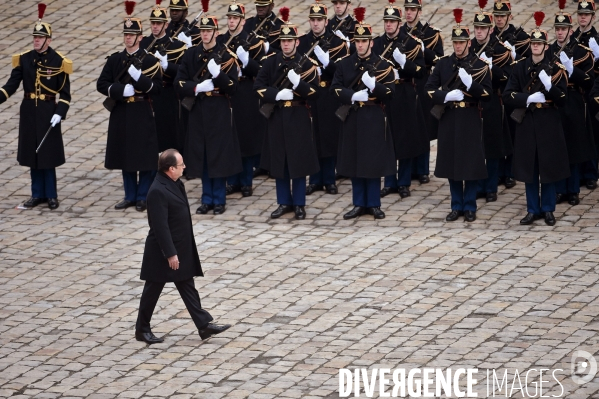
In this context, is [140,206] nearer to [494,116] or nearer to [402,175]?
[402,175]

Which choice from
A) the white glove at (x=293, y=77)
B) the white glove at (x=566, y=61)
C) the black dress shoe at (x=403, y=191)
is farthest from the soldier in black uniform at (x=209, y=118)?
the white glove at (x=566, y=61)

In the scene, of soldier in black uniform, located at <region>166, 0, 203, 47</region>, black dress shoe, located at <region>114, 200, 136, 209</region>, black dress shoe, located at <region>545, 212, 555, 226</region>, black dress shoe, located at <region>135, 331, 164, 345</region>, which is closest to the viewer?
black dress shoe, located at <region>135, 331, 164, 345</region>

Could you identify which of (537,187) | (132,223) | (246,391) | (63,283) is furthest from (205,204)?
(246,391)

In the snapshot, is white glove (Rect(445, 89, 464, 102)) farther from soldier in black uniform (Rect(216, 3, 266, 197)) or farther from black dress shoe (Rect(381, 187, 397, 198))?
soldier in black uniform (Rect(216, 3, 266, 197))

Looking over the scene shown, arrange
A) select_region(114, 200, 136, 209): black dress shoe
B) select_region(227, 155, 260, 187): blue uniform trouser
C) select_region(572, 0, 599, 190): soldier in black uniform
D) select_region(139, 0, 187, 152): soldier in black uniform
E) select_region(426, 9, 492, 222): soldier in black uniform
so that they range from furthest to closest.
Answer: select_region(227, 155, 260, 187): blue uniform trouser
select_region(139, 0, 187, 152): soldier in black uniform
select_region(114, 200, 136, 209): black dress shoe
select_region(572, 0, 599, 190): soldier in black uniform
select_region(426, 9, 492, 222): soldier in black uniform

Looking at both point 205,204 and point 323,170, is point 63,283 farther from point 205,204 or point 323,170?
point 323,170

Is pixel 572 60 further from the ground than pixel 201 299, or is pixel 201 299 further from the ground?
pixel 572 60

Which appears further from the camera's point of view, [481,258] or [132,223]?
[132,223]

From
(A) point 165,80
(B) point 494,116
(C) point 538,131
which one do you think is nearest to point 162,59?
(A) point 165,80

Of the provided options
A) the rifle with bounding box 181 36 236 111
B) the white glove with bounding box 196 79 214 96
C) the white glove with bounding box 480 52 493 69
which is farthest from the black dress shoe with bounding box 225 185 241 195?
the white glove with bounding box 480 52 493 69

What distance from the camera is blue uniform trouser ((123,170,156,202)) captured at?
13.6 metres

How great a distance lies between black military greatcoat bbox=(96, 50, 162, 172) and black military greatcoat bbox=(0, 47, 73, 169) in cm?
43

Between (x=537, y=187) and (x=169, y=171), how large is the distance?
14.5 ft

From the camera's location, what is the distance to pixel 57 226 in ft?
42.7
